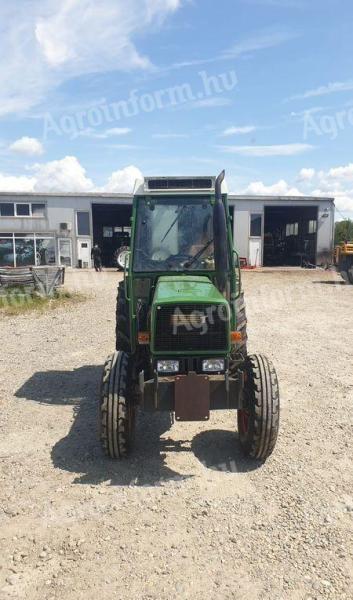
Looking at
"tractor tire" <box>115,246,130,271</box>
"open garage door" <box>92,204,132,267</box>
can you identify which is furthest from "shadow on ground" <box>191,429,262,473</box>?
"open garage door" <box>92,204,132,267</box>

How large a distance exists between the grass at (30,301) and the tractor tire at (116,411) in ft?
30.0

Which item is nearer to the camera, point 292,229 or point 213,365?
point 213,365

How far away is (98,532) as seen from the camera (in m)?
3.66

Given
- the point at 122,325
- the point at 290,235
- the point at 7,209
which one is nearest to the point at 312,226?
the point at 290,235

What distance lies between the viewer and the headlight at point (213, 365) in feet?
15.0

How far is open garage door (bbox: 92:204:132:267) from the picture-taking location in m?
34.7

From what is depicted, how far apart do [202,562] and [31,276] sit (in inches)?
532

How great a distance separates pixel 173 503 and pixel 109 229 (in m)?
33.8

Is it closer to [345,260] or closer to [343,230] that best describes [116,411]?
[345,260]

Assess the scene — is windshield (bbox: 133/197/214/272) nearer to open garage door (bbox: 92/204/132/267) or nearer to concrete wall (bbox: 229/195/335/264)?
concrete wall (bbox: 229/195/335/264)

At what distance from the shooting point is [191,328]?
451cm

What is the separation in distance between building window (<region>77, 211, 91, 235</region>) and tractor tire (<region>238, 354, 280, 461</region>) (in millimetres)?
25671

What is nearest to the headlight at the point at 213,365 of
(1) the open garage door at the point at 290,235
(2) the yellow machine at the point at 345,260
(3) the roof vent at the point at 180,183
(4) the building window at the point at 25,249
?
(3) the roof vent at the point at 180,183

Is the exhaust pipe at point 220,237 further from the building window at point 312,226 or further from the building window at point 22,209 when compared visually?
the building window at point 312,226
